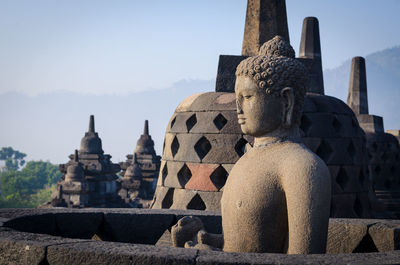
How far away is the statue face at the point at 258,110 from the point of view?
2746 mm

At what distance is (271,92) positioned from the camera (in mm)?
2730

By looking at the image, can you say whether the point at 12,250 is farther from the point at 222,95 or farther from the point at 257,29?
the point at 257,29

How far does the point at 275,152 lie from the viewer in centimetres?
266

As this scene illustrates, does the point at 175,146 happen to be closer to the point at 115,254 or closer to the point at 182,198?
the point at 182,198

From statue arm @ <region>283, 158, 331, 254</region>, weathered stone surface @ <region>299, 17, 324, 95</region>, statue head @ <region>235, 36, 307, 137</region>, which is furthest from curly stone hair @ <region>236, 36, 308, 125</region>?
weathered stone surface @ <region>299, 17, 324, 95</region>

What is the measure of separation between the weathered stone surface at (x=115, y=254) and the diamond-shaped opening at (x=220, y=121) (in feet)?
9.90

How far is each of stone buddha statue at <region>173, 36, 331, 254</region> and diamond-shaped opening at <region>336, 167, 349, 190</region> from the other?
2.64 meters

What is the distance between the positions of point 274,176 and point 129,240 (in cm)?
147

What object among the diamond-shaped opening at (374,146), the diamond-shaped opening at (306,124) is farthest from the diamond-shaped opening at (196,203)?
the diamond-shaped opening at (374,146)

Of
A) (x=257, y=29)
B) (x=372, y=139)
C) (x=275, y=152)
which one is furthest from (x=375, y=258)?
(x=372, y=139)

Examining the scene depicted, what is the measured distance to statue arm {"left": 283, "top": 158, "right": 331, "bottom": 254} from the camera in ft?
7.75

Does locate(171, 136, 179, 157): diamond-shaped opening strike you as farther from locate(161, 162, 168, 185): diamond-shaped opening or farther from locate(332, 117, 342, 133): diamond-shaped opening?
locate(332, 117, 342, 133): diamond-shaped opening

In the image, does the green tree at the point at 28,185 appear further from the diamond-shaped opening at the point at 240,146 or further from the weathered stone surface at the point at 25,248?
the weathered stone surface at the point at 25,248

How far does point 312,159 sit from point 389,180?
9236 millimetres
